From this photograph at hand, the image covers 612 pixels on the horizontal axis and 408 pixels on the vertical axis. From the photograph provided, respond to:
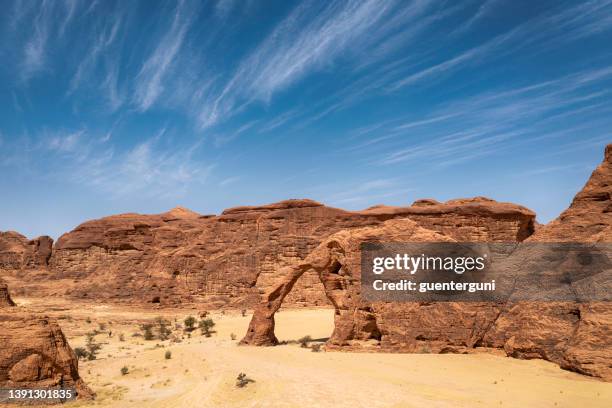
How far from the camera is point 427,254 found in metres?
13.6

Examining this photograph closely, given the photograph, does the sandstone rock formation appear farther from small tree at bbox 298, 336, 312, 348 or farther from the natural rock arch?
small tree at bbox 298, 336, 312, 348

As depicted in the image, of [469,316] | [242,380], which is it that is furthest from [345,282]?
[242,380]

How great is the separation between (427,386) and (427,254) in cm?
482

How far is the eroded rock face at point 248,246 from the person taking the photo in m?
31.8

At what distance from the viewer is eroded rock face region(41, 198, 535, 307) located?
31.8m

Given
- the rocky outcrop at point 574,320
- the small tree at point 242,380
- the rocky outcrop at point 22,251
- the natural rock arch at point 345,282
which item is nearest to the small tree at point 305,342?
the natural rock arch at point 345,282

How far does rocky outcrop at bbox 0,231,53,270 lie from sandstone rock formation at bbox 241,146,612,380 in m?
40.6

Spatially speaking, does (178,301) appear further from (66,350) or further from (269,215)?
(66,350)

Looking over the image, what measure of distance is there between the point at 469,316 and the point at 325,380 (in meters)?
4.91

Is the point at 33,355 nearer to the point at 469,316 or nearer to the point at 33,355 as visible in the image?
the point at 33,355

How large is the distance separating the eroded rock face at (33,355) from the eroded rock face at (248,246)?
71.9 feet

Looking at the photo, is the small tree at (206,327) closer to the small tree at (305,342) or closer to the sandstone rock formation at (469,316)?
the sandstone rock formation at (469,316)

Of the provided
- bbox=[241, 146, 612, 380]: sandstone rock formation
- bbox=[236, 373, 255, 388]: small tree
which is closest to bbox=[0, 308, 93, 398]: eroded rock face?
bbox=[236, 373, 255, 388]: small tree

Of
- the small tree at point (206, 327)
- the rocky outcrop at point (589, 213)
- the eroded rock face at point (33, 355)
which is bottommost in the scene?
the small tree at point (206, 327)
